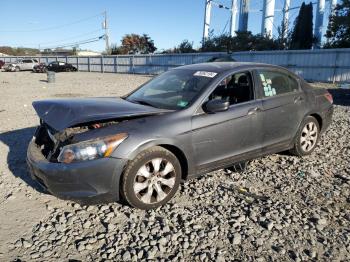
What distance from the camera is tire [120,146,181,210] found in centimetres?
363

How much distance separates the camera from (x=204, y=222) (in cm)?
359

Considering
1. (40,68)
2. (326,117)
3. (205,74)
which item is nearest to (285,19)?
(40,68)

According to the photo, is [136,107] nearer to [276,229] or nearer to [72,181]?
[72,181]

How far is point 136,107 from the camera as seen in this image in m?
4.22

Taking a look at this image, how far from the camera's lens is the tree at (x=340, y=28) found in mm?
27116

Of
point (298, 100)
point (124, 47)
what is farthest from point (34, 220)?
point (124, 47)

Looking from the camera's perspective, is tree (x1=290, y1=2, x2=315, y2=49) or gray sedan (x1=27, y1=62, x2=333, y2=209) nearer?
gray sedan (x1=27, y1=62, x2=333, y2=209)

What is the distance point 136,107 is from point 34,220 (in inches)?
67.2

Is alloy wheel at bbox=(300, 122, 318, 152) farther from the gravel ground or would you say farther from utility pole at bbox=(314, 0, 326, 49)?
utility pole at bbox=(314, 0, 326, 49)

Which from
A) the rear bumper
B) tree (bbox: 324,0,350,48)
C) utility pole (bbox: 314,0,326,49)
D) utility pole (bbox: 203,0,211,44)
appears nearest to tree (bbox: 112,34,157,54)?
utility pole (bbox: 203,0,211,44)

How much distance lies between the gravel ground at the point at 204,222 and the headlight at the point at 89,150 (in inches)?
27.3

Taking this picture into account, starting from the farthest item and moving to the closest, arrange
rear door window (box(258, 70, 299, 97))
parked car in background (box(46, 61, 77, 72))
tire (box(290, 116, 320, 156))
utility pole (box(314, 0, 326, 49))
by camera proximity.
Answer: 1. parked car in background (box(46, 61, 77, 72))
2. utility pole (box(314, 0, 326, 49))
3. tire (box(290, 116, 320, 156))
4. rear door window (box(258, 70, 299, 97))

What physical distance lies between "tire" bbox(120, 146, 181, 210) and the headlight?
0.28m

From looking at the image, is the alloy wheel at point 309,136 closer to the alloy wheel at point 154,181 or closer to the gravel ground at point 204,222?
the gravel ground at point 204,222
